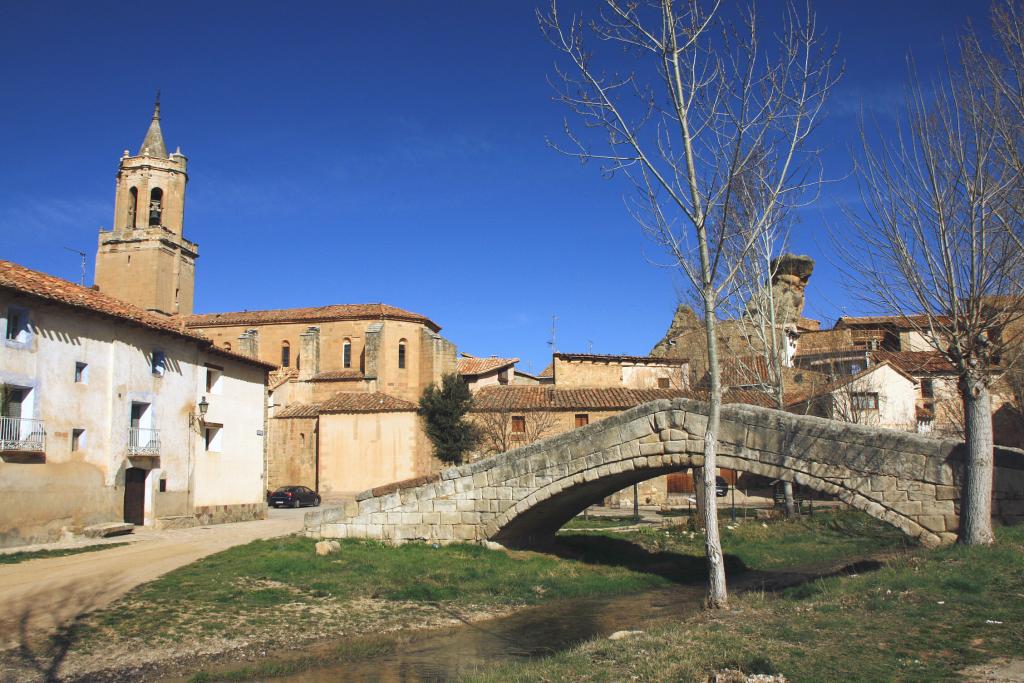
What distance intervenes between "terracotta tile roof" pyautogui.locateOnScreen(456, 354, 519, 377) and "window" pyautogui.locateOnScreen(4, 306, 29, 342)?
3147 centimetres

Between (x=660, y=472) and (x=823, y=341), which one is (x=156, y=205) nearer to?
(x=660, y=472)

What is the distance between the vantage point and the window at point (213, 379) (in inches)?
1075

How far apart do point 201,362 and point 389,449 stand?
1610cm

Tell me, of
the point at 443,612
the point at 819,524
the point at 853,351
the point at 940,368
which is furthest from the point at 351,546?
the point at 853,351

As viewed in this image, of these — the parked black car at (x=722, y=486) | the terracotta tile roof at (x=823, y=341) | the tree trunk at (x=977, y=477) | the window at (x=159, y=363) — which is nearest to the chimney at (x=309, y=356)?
the window at (x=159, y=363)

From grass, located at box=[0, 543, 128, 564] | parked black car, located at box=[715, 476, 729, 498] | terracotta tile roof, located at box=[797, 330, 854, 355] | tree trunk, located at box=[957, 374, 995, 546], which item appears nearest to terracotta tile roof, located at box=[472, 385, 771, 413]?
parked black car, located at box=[715, 476, 729, 498]

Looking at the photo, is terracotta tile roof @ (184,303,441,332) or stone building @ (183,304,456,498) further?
terracotta tile roof @ (184,303,441,332)

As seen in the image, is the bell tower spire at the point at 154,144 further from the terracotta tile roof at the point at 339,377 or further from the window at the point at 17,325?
the window at the point at 17,325

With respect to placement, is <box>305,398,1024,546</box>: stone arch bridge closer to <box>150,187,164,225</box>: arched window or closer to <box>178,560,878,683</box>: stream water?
<box>178,560,878,683</box>: stream water

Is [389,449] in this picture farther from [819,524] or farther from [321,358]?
[819,524]

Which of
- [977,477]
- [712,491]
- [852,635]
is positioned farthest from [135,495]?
[977,477]

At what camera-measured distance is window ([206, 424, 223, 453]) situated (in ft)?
89.2

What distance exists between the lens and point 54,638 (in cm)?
931

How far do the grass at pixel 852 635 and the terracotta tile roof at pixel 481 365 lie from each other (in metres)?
40.0
